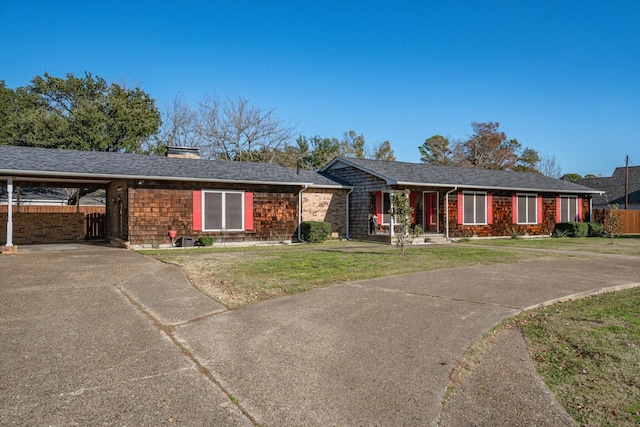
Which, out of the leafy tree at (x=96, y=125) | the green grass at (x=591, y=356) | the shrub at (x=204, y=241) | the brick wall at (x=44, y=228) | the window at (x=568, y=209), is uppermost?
the leafy tree at (x=96, y=125)

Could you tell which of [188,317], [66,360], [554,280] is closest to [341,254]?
[554,280]

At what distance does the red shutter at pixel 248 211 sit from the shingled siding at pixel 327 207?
2764 mm

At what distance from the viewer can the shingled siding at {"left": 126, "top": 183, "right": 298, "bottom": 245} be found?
50.2 feet

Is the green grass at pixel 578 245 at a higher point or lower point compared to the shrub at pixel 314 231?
lower

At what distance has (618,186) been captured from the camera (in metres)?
38.9

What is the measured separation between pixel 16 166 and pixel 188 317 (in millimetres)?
11335

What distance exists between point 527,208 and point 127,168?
60.6ft

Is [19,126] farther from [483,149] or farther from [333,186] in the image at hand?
[483,149]

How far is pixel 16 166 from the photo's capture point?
45.3 feet

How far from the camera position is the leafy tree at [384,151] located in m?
49.4

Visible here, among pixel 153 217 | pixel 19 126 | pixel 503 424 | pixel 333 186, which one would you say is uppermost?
pixel 19 126

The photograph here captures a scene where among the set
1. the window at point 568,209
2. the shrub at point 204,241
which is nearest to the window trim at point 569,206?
the window at point 568,209

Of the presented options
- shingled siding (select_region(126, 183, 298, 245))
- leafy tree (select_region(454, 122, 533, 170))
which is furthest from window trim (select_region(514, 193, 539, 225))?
leafy tree (select_region(454, 122, 533, 170))

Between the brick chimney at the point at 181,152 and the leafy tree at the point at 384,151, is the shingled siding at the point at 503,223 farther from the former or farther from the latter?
the leafy tree at the point at 384,151
